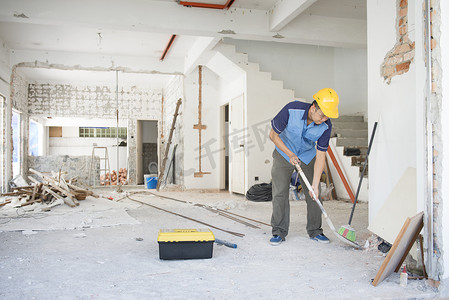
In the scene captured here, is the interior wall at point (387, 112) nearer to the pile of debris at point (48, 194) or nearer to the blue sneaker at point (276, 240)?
the blue sneaker at point (276, 240)

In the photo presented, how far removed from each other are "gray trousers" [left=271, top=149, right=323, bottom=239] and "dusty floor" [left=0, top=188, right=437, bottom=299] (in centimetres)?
13

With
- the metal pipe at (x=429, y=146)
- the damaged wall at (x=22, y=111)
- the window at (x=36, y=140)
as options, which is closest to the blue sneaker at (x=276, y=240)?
the metal pipe at (x=429, y=146)

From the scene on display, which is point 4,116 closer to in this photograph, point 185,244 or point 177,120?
point 177,120

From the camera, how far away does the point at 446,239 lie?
2008 millimetres

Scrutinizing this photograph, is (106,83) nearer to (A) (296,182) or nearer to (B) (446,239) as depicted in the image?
(A) (296,182)

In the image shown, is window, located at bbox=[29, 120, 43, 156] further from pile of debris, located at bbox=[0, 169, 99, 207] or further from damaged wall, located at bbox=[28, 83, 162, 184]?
pile of debris, located at bbox=[0, 169, 99, 207]

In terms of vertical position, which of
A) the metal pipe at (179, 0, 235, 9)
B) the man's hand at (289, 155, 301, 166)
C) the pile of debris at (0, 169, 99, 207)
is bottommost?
the pile of debris at (0, 169, 99, 207)

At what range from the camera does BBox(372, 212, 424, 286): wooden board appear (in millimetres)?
2043

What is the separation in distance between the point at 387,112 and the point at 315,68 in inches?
193

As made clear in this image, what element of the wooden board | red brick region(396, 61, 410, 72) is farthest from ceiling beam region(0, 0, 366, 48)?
the wooden board

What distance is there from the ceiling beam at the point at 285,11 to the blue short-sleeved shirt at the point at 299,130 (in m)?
2.28

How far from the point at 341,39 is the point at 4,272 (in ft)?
18.4

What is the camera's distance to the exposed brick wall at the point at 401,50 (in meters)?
2.82

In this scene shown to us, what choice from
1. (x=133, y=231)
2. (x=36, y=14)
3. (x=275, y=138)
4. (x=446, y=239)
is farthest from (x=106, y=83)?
(x=446, y=239)
